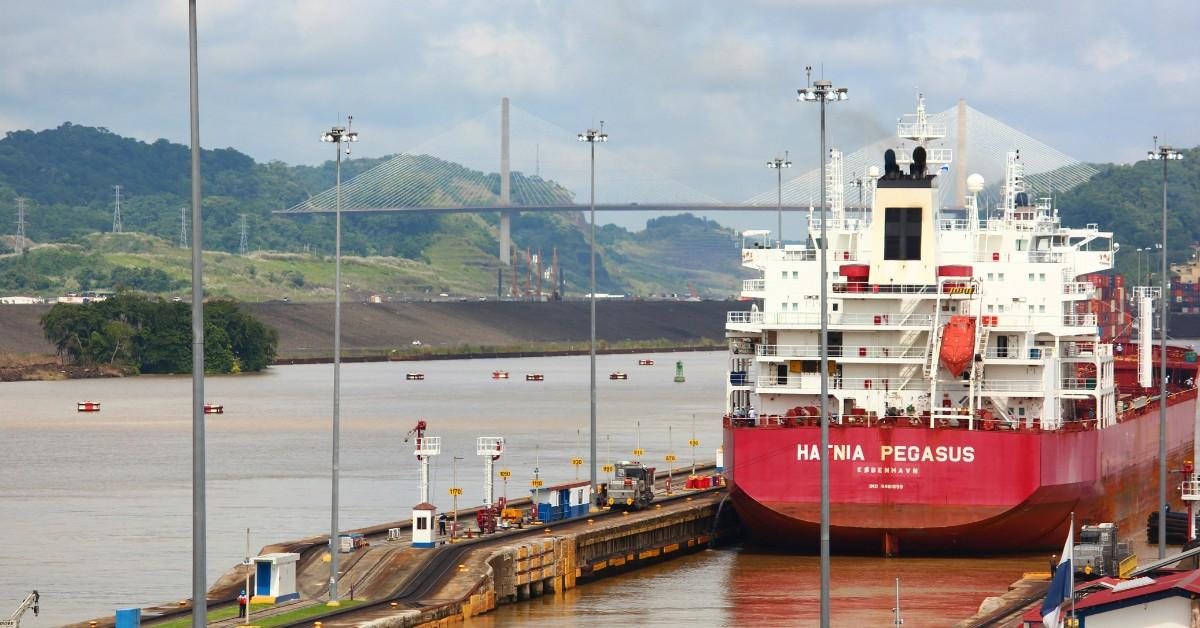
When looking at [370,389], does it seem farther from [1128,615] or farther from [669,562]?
[1128,615]

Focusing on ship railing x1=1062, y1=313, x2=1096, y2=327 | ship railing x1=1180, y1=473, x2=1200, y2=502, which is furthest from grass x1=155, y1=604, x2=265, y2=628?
ship railing x1=1062, y1=313, x2=1096, y2=327

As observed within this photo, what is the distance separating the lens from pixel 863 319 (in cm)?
5281

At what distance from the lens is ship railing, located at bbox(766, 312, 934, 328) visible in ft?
172

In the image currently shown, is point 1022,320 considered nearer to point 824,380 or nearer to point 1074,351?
point 1074,351

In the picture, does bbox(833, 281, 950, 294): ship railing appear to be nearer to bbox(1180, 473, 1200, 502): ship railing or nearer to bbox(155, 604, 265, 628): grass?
bbox(1180, 473, 1200, 502): ship railing

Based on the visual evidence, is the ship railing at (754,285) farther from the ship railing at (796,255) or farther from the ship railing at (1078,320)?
the ship railing at (1078,320)

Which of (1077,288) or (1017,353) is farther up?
(1077,288)

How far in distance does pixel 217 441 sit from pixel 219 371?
230ft

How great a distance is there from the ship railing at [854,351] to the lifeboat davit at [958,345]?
5.02ft

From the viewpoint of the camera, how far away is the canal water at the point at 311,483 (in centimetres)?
4491

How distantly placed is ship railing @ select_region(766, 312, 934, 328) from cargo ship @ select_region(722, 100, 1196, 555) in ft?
0.20

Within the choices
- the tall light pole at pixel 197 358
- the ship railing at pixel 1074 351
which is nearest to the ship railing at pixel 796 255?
the ship railing at pixel 1074 351

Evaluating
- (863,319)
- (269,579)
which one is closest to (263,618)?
(269,579)

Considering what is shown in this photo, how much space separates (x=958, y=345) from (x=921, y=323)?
2.17 meters
